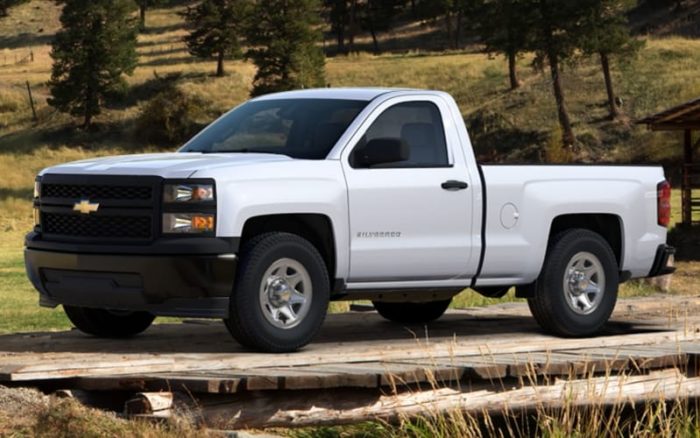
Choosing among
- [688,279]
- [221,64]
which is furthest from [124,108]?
[688,279]

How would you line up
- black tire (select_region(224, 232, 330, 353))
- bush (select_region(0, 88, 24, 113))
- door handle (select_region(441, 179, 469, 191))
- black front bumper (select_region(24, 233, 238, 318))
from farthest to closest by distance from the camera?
bush (select_region(0, 88, 24, 113))
door handle (select_region(441, 179, 469, 191))
black tire (select_region(224, 232, 330, 353))
black front bumper (select_region(24, 233, 238, 318))

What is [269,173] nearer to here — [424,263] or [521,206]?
[424,263]

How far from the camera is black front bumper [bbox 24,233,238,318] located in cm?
1027

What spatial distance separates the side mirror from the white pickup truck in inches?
0.6

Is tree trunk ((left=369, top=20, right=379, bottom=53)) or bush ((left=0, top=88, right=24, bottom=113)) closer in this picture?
bush ((left=0, top=88, right=24, bottom=113))

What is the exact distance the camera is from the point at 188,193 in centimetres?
1032

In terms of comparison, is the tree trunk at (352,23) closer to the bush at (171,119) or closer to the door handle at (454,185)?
the bush at (171,119)

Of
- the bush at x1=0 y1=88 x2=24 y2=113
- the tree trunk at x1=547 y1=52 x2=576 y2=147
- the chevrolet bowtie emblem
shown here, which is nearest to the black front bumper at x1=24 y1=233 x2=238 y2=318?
the chevrolet bowtie emblem

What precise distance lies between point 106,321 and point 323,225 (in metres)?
2.12

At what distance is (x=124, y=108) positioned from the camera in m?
92.4

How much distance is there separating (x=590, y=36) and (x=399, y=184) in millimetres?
65669

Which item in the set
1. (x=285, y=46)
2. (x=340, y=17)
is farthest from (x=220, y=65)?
(x=340, y=17)

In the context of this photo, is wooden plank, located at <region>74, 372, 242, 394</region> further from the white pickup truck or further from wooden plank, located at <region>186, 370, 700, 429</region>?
the white pickup truck

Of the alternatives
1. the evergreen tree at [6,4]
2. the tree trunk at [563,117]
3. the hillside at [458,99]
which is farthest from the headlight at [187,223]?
A: the evergreen tree at [6,4]
